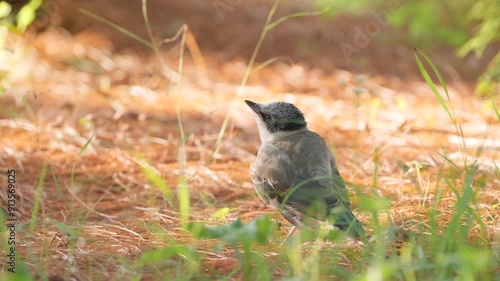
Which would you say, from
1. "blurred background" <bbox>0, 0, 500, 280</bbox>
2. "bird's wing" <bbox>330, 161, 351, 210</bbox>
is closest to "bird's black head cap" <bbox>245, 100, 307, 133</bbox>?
"blurred background" <bbox>0, 0, 500, 280</bbox>

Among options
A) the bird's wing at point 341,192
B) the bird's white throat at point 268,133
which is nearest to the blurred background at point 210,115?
the bird's wing at point 341,192

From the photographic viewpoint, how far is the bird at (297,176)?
11.2 ft

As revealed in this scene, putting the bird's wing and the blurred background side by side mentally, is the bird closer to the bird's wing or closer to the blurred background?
the bird's wing

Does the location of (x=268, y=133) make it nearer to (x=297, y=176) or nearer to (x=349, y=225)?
(x=297, y=176)

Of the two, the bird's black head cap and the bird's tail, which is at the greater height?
the bird's black head cap

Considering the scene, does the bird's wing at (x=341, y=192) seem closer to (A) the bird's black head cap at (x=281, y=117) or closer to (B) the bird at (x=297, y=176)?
(B) the bird at (x=297, y=176)

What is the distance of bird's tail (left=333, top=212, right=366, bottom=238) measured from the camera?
3.16 m

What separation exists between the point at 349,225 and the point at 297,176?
2.21 ft

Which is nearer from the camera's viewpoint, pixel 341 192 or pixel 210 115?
pixel 341 192

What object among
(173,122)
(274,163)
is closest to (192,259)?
(274,163)

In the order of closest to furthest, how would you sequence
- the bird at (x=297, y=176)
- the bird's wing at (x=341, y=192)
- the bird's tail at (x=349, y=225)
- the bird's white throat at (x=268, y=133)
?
1. the bird's tail at (x=349, y=225)
2. the bird at (x=297, y=176)
3. the bird's wing at (x=341, y=192)
4. the bird's white throat at (x=268, y=133)

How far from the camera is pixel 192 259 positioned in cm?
297

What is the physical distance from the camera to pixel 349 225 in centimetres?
319

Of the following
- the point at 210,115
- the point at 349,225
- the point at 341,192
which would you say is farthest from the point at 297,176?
the point at 210,115
